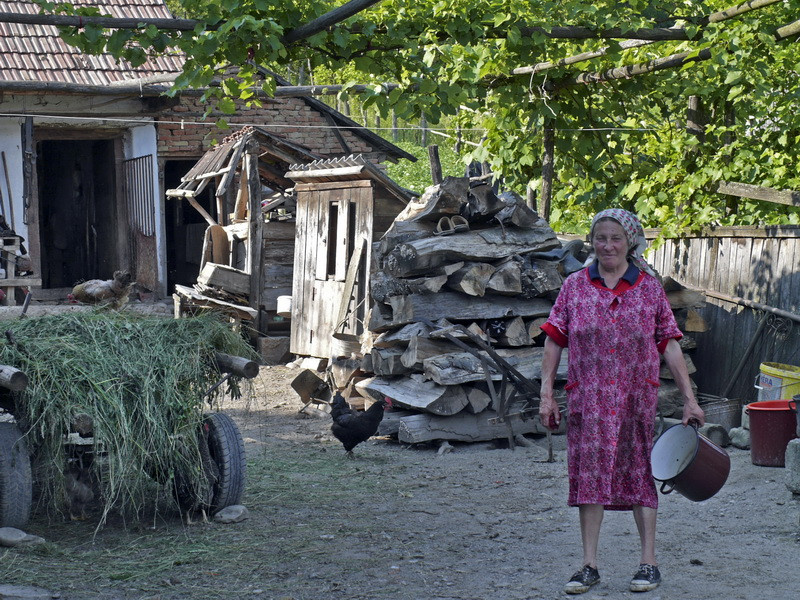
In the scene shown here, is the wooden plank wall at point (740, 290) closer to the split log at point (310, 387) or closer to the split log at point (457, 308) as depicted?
the split log at point (457, 308)

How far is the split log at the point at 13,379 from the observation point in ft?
15.0

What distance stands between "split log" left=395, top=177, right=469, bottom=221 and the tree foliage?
0.82 metres

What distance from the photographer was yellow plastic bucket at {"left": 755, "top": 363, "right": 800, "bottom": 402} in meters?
7.35

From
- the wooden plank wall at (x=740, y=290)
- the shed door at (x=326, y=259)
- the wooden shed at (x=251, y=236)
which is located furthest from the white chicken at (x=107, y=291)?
the wooden plank wall at (x=740, y=290)

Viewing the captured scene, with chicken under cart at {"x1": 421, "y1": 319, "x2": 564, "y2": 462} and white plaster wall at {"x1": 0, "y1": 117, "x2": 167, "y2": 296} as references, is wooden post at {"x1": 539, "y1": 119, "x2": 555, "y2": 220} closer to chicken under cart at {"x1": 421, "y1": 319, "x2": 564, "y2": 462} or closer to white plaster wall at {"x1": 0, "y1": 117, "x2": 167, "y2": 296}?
chicken under cart at {"x1": 421, "y1": 319, "x2": 564, "y2": 462}

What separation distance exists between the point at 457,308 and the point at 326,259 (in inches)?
142

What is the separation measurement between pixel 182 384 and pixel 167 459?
41 centimetres

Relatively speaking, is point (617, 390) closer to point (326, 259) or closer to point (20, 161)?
point (326, 259)

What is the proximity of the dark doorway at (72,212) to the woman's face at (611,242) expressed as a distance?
15280mm

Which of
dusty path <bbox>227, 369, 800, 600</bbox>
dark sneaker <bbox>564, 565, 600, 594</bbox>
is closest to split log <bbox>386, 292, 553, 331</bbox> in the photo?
dusty path <bbox>227, 369, 800, 600</bbox>

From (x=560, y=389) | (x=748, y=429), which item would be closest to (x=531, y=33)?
(x=560, y=389)

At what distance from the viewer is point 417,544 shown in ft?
16.9

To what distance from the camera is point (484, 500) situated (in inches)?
246

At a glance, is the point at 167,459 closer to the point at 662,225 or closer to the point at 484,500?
the point at 484,500
